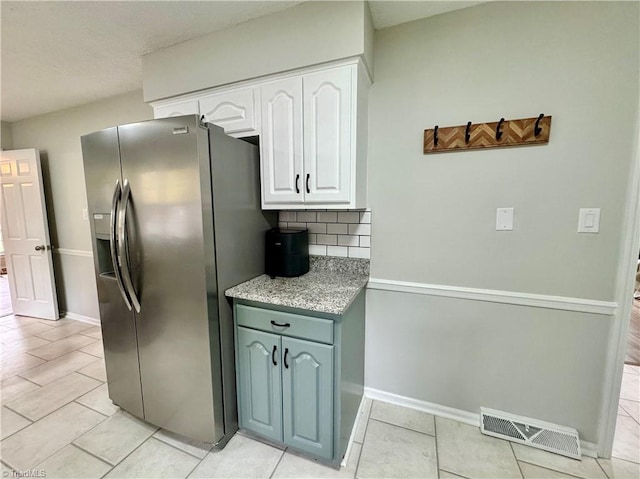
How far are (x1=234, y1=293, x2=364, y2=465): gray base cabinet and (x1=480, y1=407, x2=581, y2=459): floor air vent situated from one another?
837 millimetres

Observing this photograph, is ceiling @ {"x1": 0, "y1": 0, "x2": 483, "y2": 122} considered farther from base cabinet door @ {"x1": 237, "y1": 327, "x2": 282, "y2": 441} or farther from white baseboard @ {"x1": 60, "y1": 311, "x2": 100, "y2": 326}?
white baseboard @ {"x1": 60, "y1": 311, "x2": 100, "y2": 326}

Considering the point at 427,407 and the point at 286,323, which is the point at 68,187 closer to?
the point at 286,323

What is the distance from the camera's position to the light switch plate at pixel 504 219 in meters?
1.45

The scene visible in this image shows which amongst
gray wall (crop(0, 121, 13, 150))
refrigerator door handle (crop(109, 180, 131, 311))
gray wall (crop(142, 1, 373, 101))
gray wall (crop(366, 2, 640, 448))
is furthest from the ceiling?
gray wall (crop(0, 121, 13, 150))

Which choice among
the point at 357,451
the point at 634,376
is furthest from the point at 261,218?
the point at 634,376

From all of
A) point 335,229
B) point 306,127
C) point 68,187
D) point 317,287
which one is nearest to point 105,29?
point 306,127

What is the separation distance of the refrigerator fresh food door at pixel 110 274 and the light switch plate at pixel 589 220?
2.40 meters

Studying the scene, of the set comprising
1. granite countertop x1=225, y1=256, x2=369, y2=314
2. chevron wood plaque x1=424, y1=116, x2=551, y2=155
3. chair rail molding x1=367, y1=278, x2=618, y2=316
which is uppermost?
chevron wood plaque x1=424, y1=116, x2=551, y2=155

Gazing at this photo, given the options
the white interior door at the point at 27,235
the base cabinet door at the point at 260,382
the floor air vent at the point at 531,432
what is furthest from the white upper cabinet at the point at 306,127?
the white interior door at the point at 27,235

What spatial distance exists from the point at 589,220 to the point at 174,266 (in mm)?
2103

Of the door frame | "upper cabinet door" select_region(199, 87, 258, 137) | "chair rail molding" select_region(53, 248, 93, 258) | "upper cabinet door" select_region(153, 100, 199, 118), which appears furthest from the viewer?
"chair rail molding" select_region(53, 248, 93, 258)

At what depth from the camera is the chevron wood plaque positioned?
1.35m

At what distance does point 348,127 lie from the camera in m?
1.42

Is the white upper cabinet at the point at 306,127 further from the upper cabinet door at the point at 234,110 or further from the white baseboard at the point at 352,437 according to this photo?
the white baseboard at the point at 352,437
